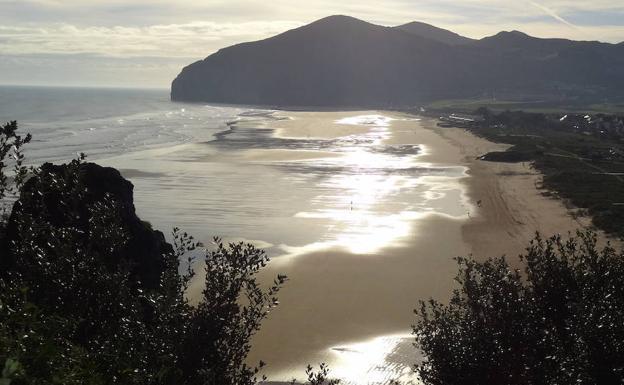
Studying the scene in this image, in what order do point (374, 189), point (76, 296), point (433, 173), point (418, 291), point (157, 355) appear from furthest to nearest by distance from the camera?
point (433, 173), point (374, 189), point (418, 291), point (76, 296), point (157, 355)

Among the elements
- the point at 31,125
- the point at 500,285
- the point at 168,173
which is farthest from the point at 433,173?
the point at 31,125

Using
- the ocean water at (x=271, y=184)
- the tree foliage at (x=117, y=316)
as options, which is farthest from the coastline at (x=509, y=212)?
the tree foliage at (x=117, y=316)

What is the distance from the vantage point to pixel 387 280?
2653cm

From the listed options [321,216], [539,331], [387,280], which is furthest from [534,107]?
[539,331]

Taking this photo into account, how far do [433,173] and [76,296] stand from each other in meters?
52.3

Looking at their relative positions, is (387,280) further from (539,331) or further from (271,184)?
(271,184)

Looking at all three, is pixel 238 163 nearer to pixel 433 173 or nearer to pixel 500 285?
pixel 433 173

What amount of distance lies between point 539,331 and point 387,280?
1756 centimetres

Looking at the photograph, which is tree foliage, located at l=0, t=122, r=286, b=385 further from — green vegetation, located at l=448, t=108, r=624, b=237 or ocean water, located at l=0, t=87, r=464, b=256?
green vegetation, located at l=448, t=108, r=624, b=237

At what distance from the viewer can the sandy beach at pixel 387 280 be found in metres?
19.0

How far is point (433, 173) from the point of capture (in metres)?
58.2

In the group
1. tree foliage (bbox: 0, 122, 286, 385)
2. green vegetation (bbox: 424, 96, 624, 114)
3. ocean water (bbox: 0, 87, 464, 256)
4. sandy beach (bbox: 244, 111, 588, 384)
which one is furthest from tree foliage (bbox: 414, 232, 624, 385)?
green vegetation (bbox: 424, 96, 624, 114)

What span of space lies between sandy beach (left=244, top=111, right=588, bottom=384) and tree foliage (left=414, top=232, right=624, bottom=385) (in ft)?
27.3

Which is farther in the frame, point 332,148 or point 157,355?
point 332,148
